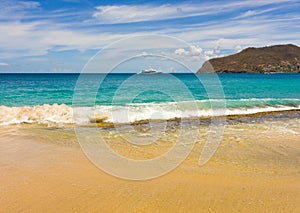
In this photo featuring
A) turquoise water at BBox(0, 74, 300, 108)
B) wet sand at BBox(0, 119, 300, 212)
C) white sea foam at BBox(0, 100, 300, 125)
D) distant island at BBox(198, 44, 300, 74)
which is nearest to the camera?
wet sand at BBox(0, 119, 300, 212)

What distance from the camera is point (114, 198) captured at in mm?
4887

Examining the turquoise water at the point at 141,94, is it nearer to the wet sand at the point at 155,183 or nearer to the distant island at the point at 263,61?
the wet sand at the point at 155,183

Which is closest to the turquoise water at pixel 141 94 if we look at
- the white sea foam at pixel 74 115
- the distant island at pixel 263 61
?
the white sea foam at pixel 74 115

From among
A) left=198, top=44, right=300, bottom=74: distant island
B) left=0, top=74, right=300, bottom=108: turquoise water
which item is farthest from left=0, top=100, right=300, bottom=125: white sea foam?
left=198, top=44, right=300, bottom=74: distant island

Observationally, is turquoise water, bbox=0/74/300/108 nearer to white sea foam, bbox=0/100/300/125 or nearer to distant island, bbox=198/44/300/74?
white sea foam, bbox=0/100/300/125

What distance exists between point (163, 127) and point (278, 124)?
202 inches

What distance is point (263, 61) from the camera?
11744 cm

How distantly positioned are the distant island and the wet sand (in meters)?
108

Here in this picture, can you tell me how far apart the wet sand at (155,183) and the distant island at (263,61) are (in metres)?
108

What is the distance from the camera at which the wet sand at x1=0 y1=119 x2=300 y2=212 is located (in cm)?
465

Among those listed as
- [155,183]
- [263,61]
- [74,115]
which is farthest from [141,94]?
[263,61]

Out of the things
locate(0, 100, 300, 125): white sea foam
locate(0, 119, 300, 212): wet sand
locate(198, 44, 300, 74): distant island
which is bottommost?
locate(0, 119, 300, 212): wet sand

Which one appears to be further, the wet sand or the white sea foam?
the white sea foam

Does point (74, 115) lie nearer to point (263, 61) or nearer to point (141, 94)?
point (141, 94)
